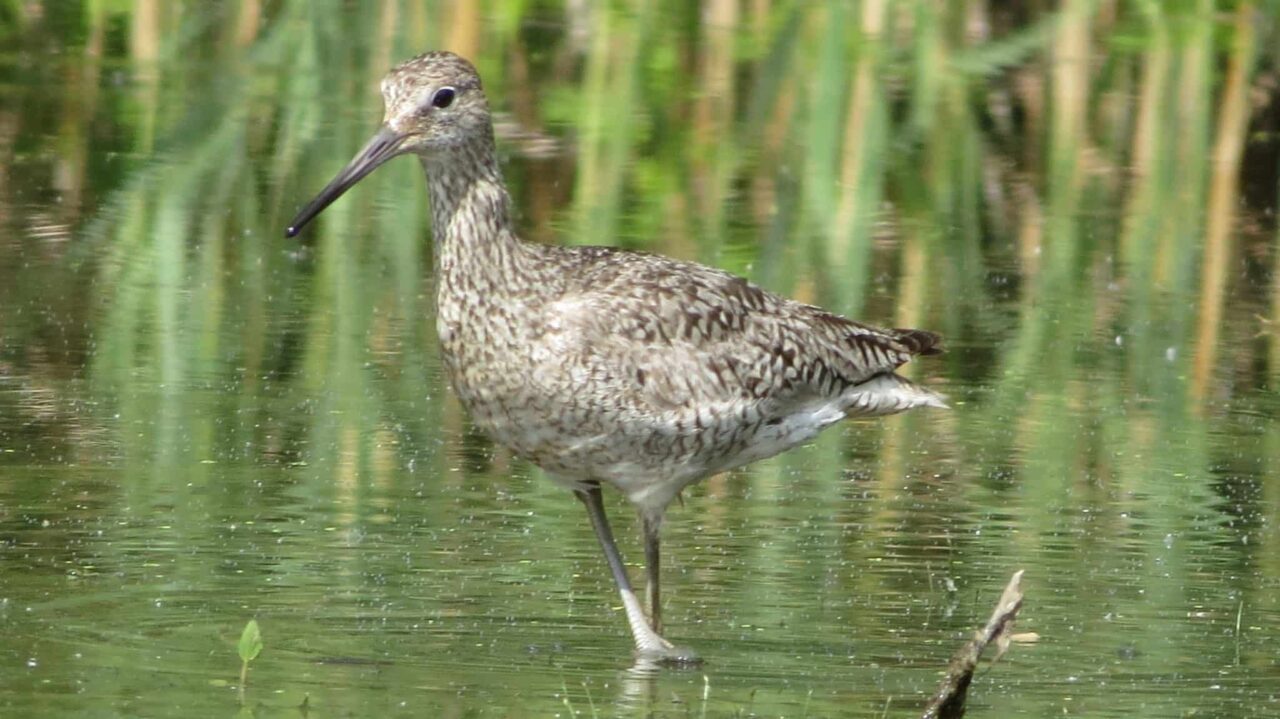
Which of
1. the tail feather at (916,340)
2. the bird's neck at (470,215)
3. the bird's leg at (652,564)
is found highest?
the bird's neck at (470,215)

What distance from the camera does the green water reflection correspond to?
6.84 meters

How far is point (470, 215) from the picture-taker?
730cm

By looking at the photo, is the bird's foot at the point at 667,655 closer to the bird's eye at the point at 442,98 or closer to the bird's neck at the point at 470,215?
the bird's neck at the point at 470,215

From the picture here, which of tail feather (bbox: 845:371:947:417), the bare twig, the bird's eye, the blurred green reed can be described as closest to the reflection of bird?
the bird's eye

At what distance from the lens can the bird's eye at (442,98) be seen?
23.9ft

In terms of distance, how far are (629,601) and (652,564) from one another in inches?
12.3

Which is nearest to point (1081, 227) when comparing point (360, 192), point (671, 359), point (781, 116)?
point (781, 116)

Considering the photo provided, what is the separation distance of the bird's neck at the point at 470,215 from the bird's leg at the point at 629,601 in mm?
690

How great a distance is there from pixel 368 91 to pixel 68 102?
164cm

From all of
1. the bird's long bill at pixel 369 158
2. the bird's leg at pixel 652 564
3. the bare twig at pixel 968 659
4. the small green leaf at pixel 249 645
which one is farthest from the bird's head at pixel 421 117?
the bare twig at pixel 968 659

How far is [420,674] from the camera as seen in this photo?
6523mm

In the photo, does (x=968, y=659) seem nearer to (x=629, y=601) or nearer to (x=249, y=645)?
(x=629, y=601)

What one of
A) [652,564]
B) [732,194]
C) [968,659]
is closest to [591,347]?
[652,564]

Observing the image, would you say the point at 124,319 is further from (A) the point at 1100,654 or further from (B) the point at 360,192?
(A) the point at 1100,654
